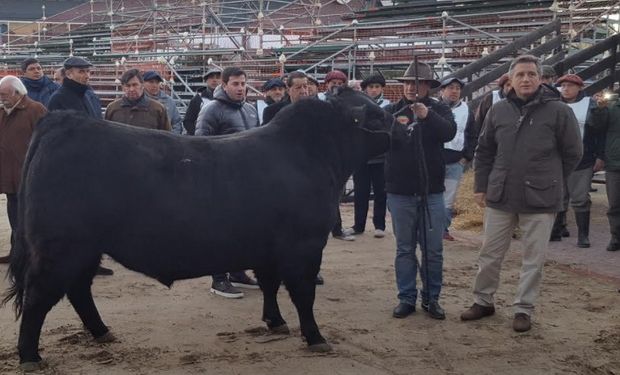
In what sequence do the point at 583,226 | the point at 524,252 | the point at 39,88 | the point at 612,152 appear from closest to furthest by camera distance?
the point at 524,252
the point at 612,152
the point at 583,226
the point at 39,88

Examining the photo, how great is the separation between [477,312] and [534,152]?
132 cm

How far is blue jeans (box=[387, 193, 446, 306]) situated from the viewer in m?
5.30

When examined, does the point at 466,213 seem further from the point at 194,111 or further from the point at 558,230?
the point at 194,111

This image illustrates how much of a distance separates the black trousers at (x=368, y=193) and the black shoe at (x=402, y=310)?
3.09 m

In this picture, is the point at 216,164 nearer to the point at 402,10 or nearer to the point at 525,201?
the point at 525,201

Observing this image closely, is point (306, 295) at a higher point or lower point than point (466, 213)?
higher

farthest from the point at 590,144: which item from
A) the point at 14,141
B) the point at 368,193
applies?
the point at 14,141

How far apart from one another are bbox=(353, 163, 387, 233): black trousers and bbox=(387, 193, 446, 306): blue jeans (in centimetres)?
299

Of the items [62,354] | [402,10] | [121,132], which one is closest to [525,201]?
[121,132]

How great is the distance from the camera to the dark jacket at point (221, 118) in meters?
5.76

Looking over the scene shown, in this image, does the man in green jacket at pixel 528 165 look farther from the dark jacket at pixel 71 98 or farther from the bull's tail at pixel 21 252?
the dark jacket at pixel 71 98

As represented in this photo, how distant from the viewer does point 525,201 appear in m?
4.98

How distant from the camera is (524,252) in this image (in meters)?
5.09

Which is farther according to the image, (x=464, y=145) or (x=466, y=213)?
(x=466, y=213)
